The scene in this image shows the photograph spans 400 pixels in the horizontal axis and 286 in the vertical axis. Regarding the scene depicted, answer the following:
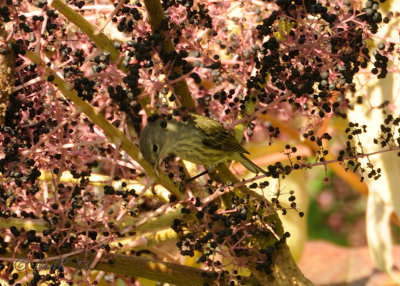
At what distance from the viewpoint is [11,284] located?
58.4 inches

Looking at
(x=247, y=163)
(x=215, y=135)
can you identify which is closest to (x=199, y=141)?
(x=215, y=135)

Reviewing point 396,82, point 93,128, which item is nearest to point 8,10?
point 93,128

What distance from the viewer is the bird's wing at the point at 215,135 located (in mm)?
1557

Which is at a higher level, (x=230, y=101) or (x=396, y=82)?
(x=396, y=82)

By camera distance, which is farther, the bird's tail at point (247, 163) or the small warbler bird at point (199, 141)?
the bird's tail at point (247, 163)

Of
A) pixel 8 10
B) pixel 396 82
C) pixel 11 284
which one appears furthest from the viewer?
pixel 396 82

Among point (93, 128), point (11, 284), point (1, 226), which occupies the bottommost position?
point (11, 284)

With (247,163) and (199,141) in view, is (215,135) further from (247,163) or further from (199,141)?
(247,163)

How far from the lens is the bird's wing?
5.11 feet

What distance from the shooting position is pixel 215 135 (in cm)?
158

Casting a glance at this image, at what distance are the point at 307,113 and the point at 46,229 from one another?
67 centimetres

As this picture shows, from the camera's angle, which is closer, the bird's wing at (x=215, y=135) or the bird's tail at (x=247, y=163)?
the bird's wing at (x=215, y=135)

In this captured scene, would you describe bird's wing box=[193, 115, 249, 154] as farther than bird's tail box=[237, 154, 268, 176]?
No

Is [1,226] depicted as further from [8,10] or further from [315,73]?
[315,73]
